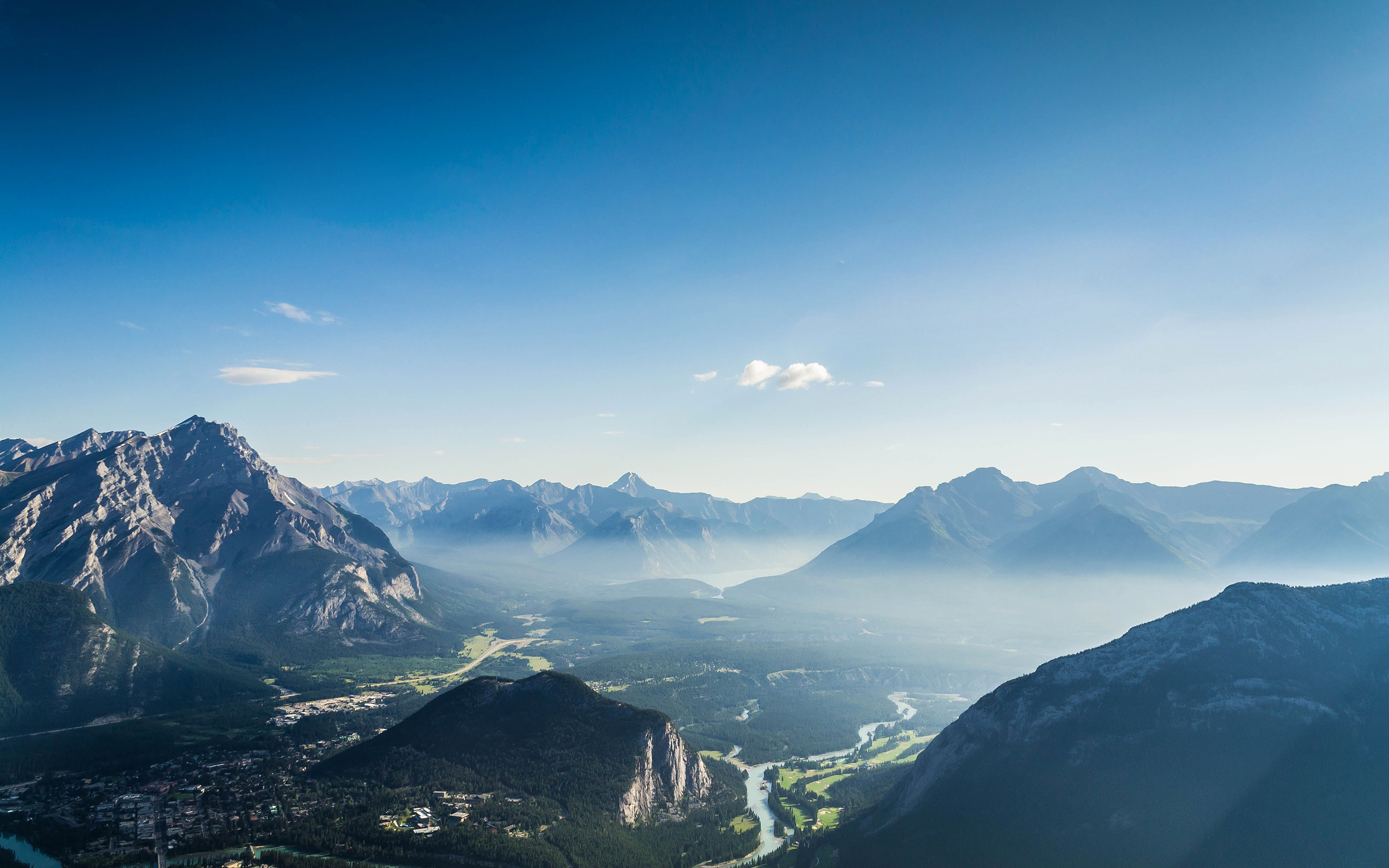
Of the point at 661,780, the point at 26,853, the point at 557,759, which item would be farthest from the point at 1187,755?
the point at 26,853

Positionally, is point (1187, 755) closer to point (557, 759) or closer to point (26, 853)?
point (557, 759)

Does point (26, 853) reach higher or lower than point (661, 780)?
higher

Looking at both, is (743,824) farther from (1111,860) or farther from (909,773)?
(1111,860)

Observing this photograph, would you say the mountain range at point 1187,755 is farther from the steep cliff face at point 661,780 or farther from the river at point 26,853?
the river at point 26,853

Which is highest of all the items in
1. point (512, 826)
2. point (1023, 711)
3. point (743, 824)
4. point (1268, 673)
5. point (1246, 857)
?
point (1268, 673)

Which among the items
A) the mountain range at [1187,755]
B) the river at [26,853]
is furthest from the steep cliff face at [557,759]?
the river at [26,853]

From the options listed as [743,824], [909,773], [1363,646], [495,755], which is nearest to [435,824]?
[495,755]
